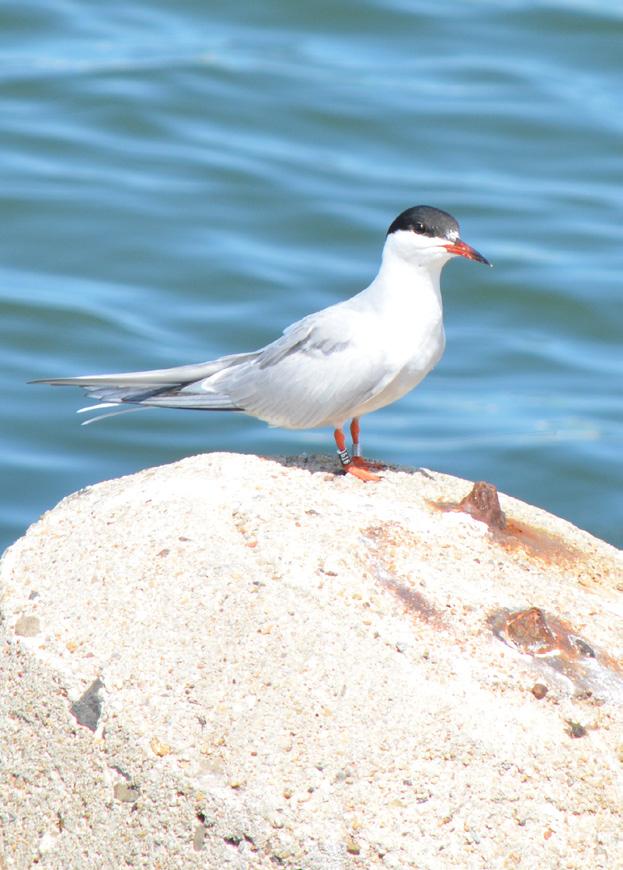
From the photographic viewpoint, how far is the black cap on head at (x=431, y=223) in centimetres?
546

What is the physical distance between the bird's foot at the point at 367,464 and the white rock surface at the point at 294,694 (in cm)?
59

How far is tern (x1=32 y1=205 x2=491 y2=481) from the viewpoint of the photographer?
533 centimetres

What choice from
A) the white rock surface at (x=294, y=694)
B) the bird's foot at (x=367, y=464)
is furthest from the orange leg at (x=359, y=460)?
the white rock surface at (x=294, y=694)

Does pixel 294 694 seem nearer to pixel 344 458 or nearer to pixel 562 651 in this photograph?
pixel 562 651

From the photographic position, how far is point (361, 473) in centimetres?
505

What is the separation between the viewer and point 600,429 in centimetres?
1040

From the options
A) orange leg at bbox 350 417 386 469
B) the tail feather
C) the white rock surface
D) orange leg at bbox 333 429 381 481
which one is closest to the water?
the tail feather

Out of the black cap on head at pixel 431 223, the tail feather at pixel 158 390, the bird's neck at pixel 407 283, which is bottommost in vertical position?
the tail feather at pixel 158 390

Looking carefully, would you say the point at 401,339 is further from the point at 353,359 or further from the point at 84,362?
the point at 84,362

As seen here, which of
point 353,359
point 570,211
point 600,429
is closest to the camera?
point 353,359

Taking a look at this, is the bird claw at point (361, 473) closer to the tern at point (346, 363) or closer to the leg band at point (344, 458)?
the leg band at point (344, 458)

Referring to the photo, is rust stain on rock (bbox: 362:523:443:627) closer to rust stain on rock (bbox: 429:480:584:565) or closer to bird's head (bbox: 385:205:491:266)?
rust stain on rock (bbox: 429:480:584:565)

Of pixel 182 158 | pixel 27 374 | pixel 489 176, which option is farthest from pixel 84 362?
pixel 489 176

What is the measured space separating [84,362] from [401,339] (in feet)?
18.8
